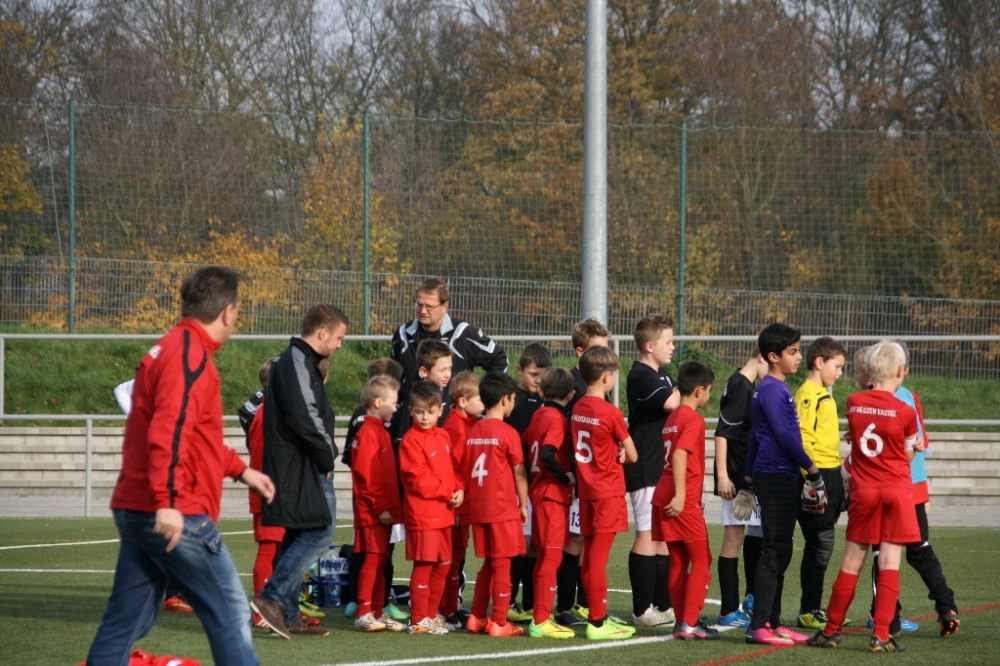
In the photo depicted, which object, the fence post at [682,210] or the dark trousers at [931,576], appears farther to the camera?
the fence post at [682,210]

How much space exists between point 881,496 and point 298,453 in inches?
119

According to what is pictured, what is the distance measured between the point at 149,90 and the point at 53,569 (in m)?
20.6

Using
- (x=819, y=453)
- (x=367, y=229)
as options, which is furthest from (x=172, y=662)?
(x=367, y=229)

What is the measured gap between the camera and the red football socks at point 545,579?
6.88 m

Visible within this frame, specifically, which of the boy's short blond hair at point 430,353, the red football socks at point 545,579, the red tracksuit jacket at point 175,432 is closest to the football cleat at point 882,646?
the red football socks at point 545,579

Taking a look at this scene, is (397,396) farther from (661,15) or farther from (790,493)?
(661,15)

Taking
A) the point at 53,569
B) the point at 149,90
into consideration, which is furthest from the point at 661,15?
the point at 53,569

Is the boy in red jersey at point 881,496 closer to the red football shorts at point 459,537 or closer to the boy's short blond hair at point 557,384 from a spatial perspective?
the boy's short blond hair at point 557,384

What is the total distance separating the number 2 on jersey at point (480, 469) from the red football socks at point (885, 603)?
2123 mm

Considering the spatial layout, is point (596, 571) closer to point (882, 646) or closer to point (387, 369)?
point (882, 646)

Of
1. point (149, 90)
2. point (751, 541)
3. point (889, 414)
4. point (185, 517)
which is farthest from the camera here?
point (149, 90)

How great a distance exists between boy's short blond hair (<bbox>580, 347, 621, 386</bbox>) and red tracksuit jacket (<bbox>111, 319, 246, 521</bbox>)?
275 centimetres

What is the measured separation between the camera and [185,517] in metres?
4.43

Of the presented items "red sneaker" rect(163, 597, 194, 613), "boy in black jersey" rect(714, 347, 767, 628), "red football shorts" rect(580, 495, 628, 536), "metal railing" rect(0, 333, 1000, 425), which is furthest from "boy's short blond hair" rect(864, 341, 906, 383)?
"metal railing" rect(0, 333, 1000, 425)
